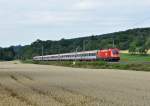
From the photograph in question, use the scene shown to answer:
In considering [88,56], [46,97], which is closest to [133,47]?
[88,56]

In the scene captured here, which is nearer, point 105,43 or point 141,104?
point 141,104

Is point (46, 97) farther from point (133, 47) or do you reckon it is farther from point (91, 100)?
point (133, 47)

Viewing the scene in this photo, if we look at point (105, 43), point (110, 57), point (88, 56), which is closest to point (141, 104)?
point (110, 57)

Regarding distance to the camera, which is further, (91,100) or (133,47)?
(133,47)

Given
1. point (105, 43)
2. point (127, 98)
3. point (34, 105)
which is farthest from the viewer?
point (105, 43)

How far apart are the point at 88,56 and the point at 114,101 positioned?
278ft

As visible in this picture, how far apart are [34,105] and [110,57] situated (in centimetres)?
7978

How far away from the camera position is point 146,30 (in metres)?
166

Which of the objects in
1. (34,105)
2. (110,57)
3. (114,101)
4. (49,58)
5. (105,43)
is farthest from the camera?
(105,43)

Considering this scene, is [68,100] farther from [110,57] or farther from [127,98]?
[110,57]

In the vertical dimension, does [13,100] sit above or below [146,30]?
below

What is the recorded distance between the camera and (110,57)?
3784 inches

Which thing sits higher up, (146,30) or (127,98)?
(146,30)

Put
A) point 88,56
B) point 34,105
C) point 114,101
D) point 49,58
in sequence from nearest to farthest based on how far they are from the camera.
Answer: point 34,105 → point 114,101 → point 88,56 → point 49,58
